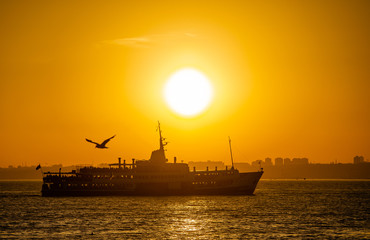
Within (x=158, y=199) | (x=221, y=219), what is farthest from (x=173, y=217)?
(x=158, y=199)

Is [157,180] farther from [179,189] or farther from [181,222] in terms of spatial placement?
[181,222]

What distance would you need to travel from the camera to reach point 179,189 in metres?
130

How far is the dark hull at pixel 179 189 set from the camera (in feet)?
427

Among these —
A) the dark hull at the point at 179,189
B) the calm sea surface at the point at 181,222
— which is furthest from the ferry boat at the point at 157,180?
the calm sea surface at the point at 181,222

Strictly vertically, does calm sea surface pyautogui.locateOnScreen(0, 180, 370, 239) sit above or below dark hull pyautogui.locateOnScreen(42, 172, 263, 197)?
below

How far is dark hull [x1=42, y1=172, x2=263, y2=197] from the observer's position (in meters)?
130

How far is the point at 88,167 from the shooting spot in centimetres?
13425

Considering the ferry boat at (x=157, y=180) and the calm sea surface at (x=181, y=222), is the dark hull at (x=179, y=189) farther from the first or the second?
the calm sea surface at (x=181, y=222)

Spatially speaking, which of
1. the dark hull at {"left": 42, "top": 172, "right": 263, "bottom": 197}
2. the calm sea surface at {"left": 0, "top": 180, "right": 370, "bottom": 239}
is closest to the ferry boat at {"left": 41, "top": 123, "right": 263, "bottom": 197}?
the dark hull at {"left": 42, "top": 172, "right": 263, "bottom": 197}

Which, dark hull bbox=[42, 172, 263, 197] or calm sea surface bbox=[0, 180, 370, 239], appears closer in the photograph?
calm sea surface bbox=[0, 180, 370, 239]

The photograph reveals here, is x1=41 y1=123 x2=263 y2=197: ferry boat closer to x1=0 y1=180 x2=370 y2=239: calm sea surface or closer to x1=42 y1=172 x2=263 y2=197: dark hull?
x1=42 y1=172 x2=263 y2=197: dark hull

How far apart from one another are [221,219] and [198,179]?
155 feet

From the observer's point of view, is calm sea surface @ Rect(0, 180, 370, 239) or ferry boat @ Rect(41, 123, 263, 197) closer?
calm sea surface @ Rect(0, 180, 370, 239)

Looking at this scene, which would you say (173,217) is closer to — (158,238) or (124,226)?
(124,226)
